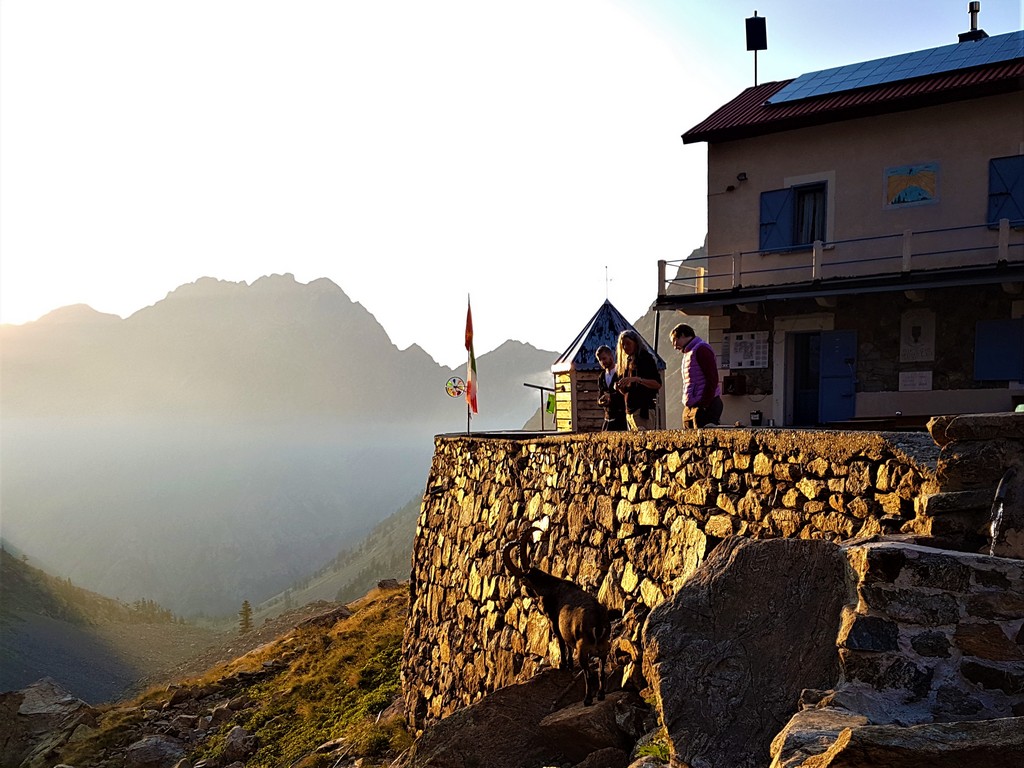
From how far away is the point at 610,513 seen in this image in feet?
26.1

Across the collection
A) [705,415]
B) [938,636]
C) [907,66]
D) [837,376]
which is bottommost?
[938,636]

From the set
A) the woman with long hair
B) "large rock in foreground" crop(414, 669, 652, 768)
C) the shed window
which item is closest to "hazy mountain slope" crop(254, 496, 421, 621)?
the shed window

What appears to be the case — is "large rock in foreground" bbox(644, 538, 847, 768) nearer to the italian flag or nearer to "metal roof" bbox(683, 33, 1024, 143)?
the italian flag

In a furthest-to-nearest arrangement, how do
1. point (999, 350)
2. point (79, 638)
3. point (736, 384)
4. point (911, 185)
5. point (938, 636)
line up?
point (79, 638) → point (736, 384) → point (911, 185) → point (999, 350) → point (938, 636)

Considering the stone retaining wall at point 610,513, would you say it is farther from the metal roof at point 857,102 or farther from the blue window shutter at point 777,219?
the metal roof at point 857,102

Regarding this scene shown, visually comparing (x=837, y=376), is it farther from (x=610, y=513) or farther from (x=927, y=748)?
(x=927, y=748)

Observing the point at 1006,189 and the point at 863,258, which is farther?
the point at 863,258

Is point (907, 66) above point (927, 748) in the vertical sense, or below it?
above

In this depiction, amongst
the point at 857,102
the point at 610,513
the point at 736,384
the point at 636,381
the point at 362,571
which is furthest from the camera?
the point at 362,571

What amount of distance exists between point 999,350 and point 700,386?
8.90 meters

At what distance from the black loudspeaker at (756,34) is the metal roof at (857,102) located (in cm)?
280

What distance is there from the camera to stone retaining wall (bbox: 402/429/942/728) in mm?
5254

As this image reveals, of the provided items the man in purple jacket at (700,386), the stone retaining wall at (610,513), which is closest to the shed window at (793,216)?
A: the stone retaining wall at (610,513)

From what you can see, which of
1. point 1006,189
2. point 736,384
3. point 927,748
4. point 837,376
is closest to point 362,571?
point 736,384
